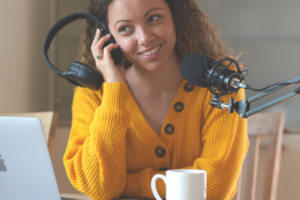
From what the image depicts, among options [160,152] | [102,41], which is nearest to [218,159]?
[160,152]

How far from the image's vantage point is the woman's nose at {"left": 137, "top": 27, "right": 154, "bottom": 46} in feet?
3.61

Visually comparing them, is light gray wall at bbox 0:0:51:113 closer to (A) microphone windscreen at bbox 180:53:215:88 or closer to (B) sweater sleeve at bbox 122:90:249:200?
(B) sweater sleeve at bbox 122:90:249:200

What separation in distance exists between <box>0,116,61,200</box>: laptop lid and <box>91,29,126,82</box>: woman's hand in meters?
Result: 0.47

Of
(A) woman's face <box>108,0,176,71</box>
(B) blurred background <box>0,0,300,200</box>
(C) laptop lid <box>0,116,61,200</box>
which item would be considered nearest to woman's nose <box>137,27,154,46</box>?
(A) woman's face <box>108,0,176,71</box>

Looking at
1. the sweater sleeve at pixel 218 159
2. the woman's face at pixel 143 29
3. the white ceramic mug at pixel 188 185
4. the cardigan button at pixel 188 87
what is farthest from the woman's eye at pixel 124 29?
the white ceramic mug at pixel 188 185

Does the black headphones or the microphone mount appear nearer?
the microphone mount

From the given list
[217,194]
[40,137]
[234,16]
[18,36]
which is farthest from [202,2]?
[40,137]

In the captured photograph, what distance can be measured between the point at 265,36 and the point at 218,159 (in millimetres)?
1241

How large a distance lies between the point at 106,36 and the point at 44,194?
2.13 ft

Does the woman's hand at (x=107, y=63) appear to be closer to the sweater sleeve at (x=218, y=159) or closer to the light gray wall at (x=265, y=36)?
the sweater sleeve at (x=218, y=159)

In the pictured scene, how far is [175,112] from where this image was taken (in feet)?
3.97

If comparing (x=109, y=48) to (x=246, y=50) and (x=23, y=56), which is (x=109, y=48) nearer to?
(x=23, y=56)

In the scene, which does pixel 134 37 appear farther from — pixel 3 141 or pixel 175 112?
pixel 3 141

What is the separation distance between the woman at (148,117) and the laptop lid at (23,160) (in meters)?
0.33
